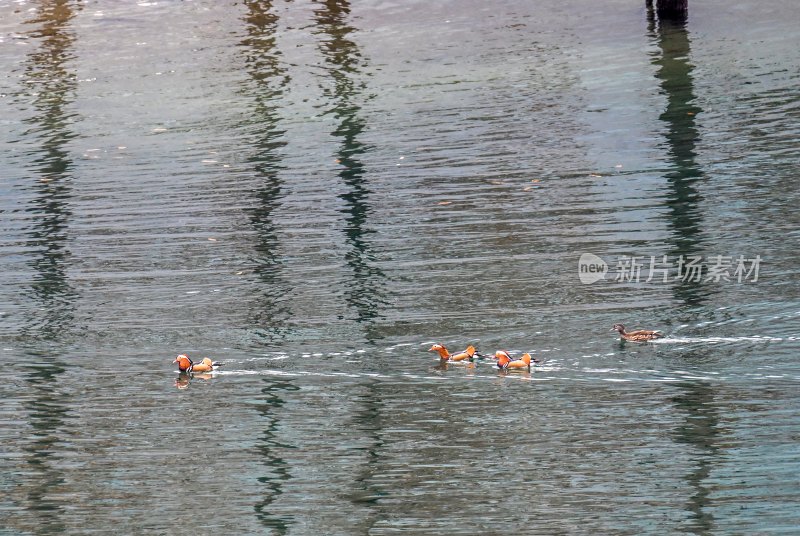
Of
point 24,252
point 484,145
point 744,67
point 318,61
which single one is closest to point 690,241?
point 484,145

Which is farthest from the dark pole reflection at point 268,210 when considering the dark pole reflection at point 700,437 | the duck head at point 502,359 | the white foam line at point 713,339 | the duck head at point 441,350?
the white foam line at point 713,339

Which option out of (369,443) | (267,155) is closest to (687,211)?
(369,443)

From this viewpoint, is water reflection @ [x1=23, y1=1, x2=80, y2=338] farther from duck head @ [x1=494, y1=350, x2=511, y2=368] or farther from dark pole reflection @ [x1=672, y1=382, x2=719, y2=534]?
dark pole reflection @ [x1=672, y1=382, x2=719, y2=534]

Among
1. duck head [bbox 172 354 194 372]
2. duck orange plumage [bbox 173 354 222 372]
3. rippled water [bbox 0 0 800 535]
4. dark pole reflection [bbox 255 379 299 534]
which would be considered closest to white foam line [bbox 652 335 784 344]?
rippled water [bbox 0 0 800 535]

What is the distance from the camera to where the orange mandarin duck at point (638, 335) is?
31.5 feet

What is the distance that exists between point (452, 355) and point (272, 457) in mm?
1874

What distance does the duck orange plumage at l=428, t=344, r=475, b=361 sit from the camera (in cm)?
955

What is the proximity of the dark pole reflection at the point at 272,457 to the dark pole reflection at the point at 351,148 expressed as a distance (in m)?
1.16

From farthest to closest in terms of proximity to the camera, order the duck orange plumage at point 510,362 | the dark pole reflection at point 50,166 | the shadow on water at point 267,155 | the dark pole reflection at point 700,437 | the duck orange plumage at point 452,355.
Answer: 1. the dark pole reflection at point 50,166
2. the shadow on water at point 267,155
3. the duck orange plumage at point 452,355
4. the duck orange plumage at point 510,362
5. the dark pole reflection at point 700,437

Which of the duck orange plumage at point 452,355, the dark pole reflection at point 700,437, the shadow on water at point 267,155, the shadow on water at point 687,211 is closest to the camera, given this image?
the dark pole reflection at point 700,437

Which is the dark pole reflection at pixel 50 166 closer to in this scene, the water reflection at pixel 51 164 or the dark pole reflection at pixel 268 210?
the water reflection at pixel 51 164

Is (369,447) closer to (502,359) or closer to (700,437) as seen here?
(502,359)

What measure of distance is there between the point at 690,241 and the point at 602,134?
18.1 feet

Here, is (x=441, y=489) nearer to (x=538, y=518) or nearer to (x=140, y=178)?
(x=538, y=518)
